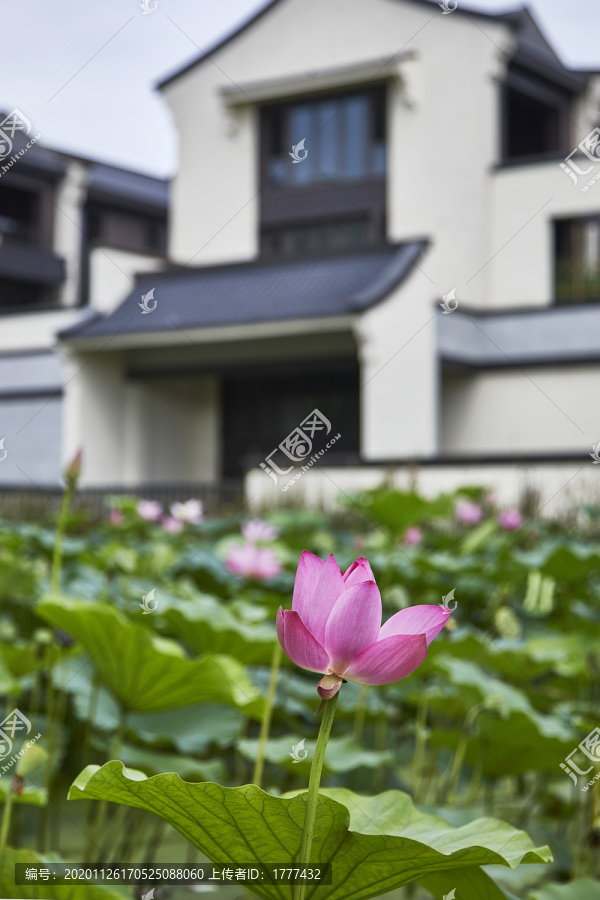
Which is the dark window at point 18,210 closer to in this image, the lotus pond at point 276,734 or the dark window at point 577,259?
the dark window at point 577,259

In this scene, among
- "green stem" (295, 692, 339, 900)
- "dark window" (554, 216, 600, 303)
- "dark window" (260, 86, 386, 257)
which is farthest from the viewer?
"dark window" (260, 86, 386, 257)

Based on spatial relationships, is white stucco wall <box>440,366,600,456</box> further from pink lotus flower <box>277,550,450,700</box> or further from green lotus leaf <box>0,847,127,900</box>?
pink lotus flower <box>277,550,450,700</box>

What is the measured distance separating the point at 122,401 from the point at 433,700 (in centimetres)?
894

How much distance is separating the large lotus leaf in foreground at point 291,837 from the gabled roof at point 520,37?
24.5 feet

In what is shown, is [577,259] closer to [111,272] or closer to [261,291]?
[261,291]

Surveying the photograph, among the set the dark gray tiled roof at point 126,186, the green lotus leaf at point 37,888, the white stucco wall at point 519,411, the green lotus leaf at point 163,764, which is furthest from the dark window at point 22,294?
the green lotus leaf at point 37,888

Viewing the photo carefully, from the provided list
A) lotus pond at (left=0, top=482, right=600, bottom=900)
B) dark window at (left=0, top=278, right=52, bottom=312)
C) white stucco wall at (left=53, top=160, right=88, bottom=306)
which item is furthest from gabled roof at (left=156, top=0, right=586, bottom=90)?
lotus pond at (left=0, top=482, right=600, bottom=900)

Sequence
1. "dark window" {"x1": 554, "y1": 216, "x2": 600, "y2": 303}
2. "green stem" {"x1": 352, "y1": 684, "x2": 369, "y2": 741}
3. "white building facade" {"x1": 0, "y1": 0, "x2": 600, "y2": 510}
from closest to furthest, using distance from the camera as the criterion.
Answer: "green stem" {"x1": 352, "y1": 684, "x2": 369, "y2": 741} → "white building facade" {"x1": 0, "y1": 0, "x2": 600, "y2": 510} → "dark window" {"x1": 554, "y1": 216, "x2": 600, "y2": 303}

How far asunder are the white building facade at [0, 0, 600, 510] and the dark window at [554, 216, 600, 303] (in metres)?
0.02

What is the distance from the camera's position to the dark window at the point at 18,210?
1404 centimetres

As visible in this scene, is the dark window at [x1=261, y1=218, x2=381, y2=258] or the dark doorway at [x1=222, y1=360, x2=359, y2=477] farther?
the dark window at [x1=261, y1=218, x2=381, y2=258]

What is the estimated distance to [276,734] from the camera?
1817mm

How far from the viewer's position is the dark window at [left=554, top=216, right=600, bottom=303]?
29.5ft

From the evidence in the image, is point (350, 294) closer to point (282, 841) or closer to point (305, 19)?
point (305, 19)
